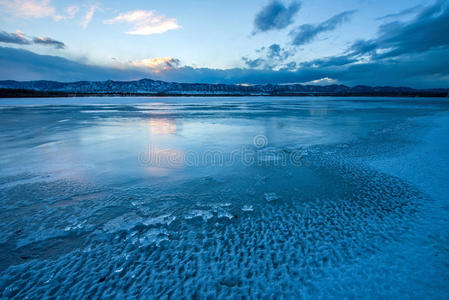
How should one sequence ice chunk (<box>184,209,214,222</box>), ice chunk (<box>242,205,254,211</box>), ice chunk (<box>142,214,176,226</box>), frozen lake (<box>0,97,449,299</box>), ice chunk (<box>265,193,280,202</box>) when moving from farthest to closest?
ice chunk (<box>265,193,280,202</box>)
ice chunk (<box>242,205,254,211</box>)
ice chunk (<box>184,209,214,222</box>)
ice chunk (<box>142,214,176,226</box>)
frozen lake (<box>0,97,449,299</box>)

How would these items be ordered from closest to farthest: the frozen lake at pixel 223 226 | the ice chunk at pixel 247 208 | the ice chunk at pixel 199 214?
the frozen lake at pixel 223 226, the ice chunk at pixel 199 214, the ice chunk at pixel 247 208

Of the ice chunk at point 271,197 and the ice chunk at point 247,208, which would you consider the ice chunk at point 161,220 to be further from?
the ice chunk at point 271,197

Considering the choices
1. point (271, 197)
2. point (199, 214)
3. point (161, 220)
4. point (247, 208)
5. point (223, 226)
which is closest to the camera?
point (223, 226)

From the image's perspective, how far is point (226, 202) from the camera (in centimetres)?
359

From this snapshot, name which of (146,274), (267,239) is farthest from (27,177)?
(267,239)

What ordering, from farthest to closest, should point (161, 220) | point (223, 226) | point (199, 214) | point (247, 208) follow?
point (247, 208)
point (199, 214)
point (161, 220)
point (223, 226)

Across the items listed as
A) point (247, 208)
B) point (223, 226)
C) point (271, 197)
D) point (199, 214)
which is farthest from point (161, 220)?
point (271, 197)

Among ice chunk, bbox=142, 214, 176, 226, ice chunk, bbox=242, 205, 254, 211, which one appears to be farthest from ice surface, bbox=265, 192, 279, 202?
ice chunk, bbox=142, 214, 176, 226

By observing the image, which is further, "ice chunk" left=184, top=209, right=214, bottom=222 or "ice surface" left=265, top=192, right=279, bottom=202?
"ice surface" left=265, top=192, right=279, bottom=202

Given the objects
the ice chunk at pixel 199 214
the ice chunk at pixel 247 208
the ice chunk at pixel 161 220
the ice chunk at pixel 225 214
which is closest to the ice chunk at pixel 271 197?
the ice chunk at pixel 247 208

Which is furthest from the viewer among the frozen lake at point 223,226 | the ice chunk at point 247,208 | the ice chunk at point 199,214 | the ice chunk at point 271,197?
the ice chunk at point 271,197

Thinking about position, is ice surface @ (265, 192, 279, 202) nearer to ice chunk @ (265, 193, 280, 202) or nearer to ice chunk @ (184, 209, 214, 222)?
ice chunk @ (265, 193, 280, 202)

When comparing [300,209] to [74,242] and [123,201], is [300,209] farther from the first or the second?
[74,242]

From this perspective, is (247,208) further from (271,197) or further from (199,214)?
(199,214)
